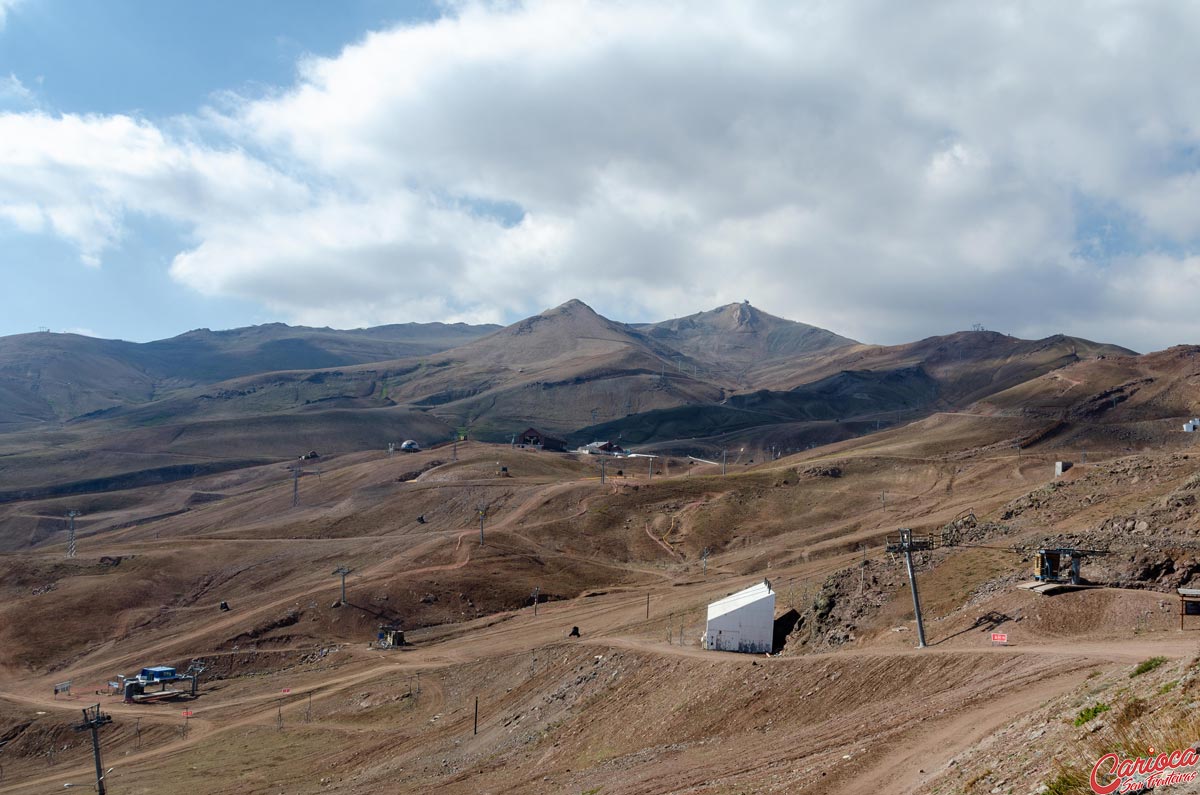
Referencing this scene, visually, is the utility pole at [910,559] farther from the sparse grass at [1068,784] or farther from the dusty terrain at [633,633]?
the sparse grass at [1068,784]

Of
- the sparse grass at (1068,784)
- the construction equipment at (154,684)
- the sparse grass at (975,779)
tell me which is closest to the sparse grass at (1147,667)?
the sparse grass at (975,779)

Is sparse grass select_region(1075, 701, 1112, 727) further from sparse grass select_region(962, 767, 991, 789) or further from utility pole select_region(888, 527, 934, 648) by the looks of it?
utility pole select_region(888, 527, 934, 648)

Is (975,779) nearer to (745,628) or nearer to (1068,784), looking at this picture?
(1068,784)

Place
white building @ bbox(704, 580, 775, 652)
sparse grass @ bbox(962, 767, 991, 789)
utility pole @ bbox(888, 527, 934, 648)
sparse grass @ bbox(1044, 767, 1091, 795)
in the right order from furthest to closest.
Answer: white building @ bbox(704, 580, 775, 652)
utility pole @ bbox(888, 527, 934, 648)
sparse grass @ bbox(962, 767, 991, 789)
sparse grass @ bbox(1044, 767, 1091, 795)

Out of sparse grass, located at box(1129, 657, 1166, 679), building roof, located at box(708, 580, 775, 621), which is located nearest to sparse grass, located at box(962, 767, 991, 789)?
sparse grass, located at box(1129, 657, 1166, 679)

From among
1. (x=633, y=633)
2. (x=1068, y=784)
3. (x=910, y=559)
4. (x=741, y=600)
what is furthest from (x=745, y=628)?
(x=1068, y=784)

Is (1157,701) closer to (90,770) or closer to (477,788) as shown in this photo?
(477,788)

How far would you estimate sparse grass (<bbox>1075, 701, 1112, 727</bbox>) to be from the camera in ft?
61.9

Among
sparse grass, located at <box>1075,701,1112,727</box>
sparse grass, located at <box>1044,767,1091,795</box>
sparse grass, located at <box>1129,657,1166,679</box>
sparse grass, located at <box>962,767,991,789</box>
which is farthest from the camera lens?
sparse grass, located at <box>1129,657,1166,679</box>

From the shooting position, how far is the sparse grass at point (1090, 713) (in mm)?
18875

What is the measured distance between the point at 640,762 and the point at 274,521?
118291mm

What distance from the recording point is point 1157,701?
17.8 metres

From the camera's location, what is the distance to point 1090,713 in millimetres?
19250

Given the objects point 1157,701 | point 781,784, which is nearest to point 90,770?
point 781,784
